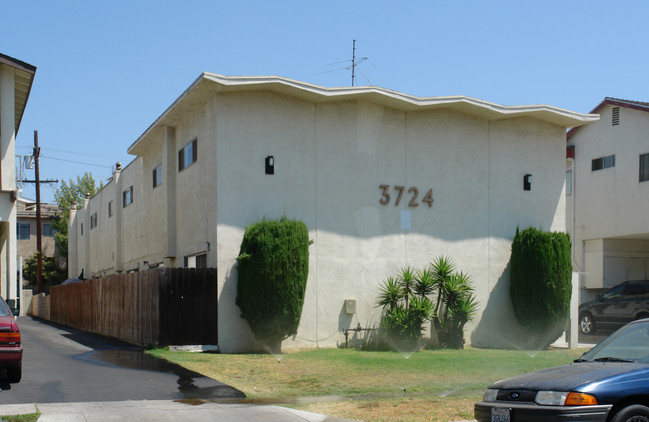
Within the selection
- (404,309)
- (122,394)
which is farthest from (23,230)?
(122,394)

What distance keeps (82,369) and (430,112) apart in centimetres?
1176

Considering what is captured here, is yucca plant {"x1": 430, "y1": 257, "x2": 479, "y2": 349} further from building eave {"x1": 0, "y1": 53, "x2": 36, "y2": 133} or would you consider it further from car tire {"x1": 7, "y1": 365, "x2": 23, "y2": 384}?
building eave {"x1": 0, "y1": 53, "x2": 36, "y2": 133}

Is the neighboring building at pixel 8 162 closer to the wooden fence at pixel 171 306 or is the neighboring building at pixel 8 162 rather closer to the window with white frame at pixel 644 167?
the wooden fence at pixel 171 306

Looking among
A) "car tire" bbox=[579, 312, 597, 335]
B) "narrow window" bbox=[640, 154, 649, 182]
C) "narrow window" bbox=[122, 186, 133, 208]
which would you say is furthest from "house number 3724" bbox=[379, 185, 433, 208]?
"narrow window" bbox=[122, 186, 133, 208]

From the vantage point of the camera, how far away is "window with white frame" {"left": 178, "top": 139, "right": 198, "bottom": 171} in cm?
1991

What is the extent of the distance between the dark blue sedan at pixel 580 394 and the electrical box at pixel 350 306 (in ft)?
37.0

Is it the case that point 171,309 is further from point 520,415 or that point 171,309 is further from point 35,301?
point 35,301

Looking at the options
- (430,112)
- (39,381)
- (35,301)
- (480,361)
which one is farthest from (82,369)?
(35,301)

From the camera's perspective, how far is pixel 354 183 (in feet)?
63.0

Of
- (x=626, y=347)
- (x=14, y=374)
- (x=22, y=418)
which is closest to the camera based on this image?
(x=626, y=347)

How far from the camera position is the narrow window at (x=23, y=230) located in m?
50.7

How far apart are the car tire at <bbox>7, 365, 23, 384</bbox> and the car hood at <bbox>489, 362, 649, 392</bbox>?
24.3ft

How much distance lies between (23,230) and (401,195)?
39.2 meters

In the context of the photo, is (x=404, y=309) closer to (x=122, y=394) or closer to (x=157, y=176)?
(x=122, y=394)
